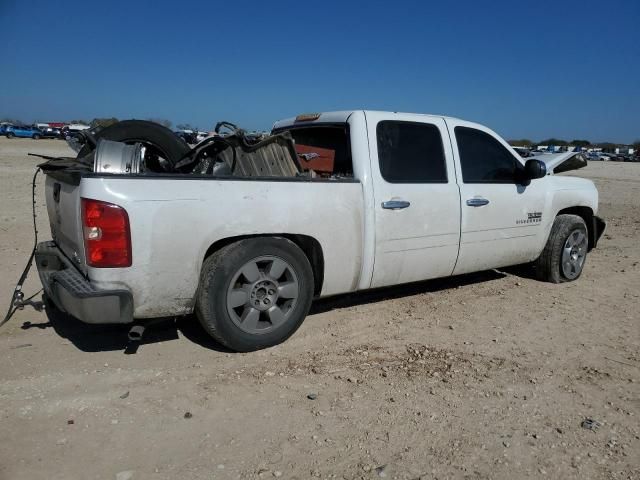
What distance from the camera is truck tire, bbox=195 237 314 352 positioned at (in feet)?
12.0

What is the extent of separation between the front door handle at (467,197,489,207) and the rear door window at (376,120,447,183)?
14.0 inches

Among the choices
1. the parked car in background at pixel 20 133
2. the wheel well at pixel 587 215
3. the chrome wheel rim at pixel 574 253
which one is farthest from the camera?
the parked car in background at pixel 20 133

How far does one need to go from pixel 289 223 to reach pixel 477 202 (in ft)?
6.79

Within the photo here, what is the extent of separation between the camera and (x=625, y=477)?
2.59 metres

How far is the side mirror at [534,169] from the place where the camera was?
523 cm

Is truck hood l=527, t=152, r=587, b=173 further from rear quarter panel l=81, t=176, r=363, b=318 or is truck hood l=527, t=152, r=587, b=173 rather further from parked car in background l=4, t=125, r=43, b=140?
parked car in background l=4, t=125, r=43, b=140

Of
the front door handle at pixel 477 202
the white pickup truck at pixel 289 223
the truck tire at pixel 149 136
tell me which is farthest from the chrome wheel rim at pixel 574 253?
the truck tire at pixel 149 136

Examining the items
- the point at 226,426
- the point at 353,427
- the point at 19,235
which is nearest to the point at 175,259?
the point at 226,426

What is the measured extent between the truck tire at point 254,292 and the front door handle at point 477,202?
1828 millimetres

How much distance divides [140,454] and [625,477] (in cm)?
245

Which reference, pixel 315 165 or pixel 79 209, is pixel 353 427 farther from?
pixel 315 165

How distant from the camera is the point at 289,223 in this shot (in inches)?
152

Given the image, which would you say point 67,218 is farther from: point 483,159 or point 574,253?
point 574,253

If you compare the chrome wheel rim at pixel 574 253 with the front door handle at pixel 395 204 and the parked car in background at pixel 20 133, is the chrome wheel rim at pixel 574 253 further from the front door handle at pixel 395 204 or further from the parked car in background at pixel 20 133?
the parked car in background at pixel 20 133
